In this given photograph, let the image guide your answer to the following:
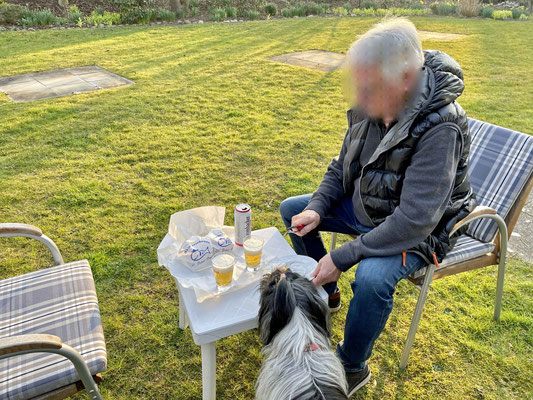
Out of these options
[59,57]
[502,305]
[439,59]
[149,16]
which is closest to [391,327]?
[502,305]

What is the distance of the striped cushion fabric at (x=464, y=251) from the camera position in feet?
7.50

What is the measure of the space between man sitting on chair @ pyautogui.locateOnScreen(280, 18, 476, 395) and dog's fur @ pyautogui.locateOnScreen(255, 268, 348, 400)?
347mm

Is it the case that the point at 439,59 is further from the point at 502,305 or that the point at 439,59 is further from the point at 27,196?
the point at 27,196

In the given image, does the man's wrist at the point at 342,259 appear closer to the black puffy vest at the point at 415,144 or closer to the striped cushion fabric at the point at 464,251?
the black puffy vest at the point at 415,144

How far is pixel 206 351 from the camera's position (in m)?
1.89

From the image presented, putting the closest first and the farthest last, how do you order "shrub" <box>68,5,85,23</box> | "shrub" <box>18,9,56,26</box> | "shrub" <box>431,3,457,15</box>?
"shrub" <box>18,9,56,26</box>, "shrub" <box>68,5,85,23</box>, "shrub" <box>431,3,457,15</box>

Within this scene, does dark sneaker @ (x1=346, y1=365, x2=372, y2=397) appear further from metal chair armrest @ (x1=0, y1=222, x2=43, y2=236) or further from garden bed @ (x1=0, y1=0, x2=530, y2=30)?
garden bed @ (x1=0, y1=0, x2=530, y2=30)

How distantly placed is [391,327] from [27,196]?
3.68 metres

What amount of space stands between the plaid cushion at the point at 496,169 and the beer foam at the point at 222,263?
1.68 metres

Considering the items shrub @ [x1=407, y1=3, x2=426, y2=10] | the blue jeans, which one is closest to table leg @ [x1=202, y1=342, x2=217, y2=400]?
the blue jeans

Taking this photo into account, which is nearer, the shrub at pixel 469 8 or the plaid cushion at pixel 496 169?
the plaid cushion at pixel 496 169

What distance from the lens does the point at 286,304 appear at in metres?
1.70

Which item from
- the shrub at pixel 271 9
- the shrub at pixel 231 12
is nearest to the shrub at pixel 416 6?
the shrub at pixel 271 9

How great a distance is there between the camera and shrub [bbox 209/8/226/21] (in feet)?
42.0
